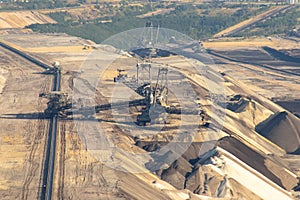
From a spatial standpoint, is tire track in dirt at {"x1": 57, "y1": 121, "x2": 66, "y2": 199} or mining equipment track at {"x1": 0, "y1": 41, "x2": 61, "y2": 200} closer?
mining equipment track at {"x1": 0, "y1": 41, "x2": 61, "y2": 200}

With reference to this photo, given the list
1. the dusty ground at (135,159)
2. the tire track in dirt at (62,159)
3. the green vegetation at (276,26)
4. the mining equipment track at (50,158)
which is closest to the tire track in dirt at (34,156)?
the dusty ground at (135,159)

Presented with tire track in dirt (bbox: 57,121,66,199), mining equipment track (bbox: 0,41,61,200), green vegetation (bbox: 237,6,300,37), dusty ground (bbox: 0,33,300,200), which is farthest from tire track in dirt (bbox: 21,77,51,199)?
green vegetation (bbox: 237,6,300,37)

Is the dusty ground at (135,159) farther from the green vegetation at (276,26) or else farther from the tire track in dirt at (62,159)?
the green vegetation at (276,26)

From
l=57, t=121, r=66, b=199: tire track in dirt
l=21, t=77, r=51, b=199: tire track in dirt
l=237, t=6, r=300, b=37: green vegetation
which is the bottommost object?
l=21, t=77, r=51, b=199: tire track in dirt

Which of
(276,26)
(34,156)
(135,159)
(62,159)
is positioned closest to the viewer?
(62,159)

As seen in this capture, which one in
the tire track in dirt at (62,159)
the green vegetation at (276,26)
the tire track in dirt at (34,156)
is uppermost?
the green vegetation at (276,26)

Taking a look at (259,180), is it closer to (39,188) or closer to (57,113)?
(39,188)

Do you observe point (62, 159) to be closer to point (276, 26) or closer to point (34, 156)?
point (34, 156)

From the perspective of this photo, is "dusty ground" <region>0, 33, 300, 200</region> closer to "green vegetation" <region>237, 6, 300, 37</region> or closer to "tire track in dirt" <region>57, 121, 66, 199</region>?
"tire track in dirt" <region>57, 121, 66, 199</region>

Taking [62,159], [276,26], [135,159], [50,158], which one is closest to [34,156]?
[50,158]
